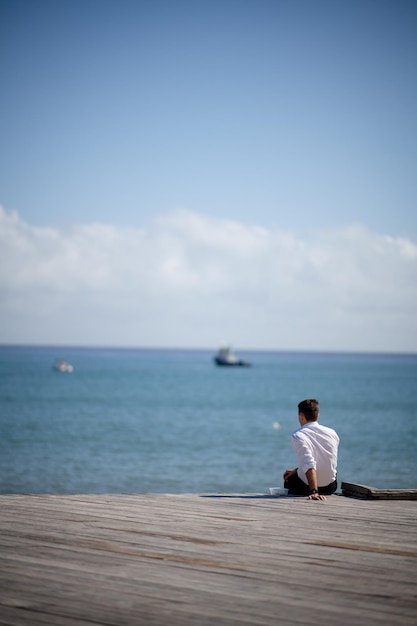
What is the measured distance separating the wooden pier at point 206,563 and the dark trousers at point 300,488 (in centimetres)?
58

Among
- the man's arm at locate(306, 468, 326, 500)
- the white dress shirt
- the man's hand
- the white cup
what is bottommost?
the white cup

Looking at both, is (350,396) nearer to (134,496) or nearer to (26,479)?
(26,479)

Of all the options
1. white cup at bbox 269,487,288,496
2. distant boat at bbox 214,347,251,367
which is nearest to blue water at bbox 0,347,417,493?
white cup at bbox 269,487,288,496

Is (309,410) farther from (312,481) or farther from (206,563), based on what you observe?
(206,563)

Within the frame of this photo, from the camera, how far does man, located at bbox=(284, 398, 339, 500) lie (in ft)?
23.1

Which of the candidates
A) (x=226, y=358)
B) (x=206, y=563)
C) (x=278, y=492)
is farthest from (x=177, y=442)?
(x=226, y=358)

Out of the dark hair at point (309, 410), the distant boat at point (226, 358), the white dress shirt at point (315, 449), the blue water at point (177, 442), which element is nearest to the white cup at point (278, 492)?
the white dress shirt at point (315, 449)

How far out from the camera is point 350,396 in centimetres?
7519

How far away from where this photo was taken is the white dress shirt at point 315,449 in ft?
23.0

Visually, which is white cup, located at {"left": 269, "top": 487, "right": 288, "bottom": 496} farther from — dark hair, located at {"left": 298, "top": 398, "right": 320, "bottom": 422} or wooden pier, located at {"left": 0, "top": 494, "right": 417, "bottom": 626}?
dark hair, located at {"left": 298, "top": 398, "right": 320, "bottom": 422}

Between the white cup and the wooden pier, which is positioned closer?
the wooden pier

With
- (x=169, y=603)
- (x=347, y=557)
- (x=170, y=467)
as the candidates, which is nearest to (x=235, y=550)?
(x=347, y=557)

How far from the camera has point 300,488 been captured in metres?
7.43

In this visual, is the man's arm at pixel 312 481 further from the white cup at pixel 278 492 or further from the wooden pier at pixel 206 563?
the white cup at pixel 278 492
